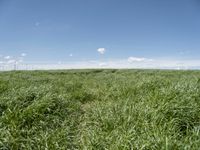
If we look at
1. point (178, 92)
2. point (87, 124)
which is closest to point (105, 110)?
point (87, 124)

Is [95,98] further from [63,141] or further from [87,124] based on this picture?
[63,141]

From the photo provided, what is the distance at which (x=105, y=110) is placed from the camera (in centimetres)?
486

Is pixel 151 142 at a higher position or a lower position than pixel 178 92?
lower

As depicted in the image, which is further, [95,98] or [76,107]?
[95,98]

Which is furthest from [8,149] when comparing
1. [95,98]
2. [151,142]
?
[95,98]

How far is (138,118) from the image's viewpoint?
4070 millimetres

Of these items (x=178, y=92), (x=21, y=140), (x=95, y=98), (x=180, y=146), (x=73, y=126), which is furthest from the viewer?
(x=95, y=98)

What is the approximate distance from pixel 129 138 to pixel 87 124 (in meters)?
1.51

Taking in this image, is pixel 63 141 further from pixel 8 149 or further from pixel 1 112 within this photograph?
pixel 1 112

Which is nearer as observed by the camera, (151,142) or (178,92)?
(151,142)

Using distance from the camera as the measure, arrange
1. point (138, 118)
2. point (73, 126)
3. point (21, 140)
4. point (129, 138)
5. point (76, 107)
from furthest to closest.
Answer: point (76, 107) → point (73, 126) → point (138, 118) → point (21, 140) → point (129, 138)

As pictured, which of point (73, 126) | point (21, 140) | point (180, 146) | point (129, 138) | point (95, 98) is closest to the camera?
point (180, 146)

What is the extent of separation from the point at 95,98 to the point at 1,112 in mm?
3623

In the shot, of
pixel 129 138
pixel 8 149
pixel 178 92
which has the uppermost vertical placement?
pixel 178 92
